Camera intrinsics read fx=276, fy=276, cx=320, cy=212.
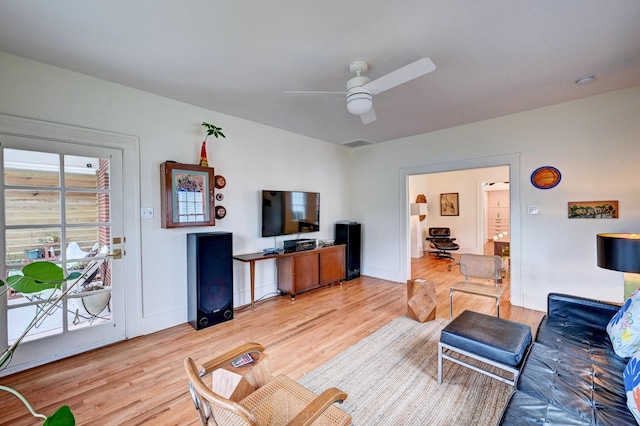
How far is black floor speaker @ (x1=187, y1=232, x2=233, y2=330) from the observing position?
309 cm

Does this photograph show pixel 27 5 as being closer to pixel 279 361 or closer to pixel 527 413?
pixel 279 361

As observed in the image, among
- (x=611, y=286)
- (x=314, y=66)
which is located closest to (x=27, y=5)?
(x=314, y=66)

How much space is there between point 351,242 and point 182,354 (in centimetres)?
320

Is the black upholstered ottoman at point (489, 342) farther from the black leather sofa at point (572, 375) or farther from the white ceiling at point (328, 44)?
the white ceiling at point (328, 44)

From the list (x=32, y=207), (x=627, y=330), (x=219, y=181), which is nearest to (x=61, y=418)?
(x=32, y=207)

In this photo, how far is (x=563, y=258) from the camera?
134 inches

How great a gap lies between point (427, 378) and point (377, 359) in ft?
1.43

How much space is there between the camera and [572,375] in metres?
1.61

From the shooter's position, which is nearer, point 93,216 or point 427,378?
point 427,378

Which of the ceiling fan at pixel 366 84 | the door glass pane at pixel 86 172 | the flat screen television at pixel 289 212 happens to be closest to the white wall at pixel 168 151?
the flat screen television at pixel 289 212

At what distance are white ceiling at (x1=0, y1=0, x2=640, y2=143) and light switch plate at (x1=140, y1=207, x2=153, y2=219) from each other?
1284 mm

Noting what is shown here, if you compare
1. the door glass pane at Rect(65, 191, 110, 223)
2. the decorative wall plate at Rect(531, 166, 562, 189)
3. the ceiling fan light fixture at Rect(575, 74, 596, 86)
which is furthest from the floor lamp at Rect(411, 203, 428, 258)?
the door glass pane at Rect(65, 191, 110, 223)

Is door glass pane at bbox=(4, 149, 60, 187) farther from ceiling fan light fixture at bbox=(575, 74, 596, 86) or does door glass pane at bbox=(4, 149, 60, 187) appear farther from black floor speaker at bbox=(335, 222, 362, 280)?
ceiling fan light fixture at bbox=(575, 74, 596, 86)

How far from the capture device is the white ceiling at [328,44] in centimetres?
179
